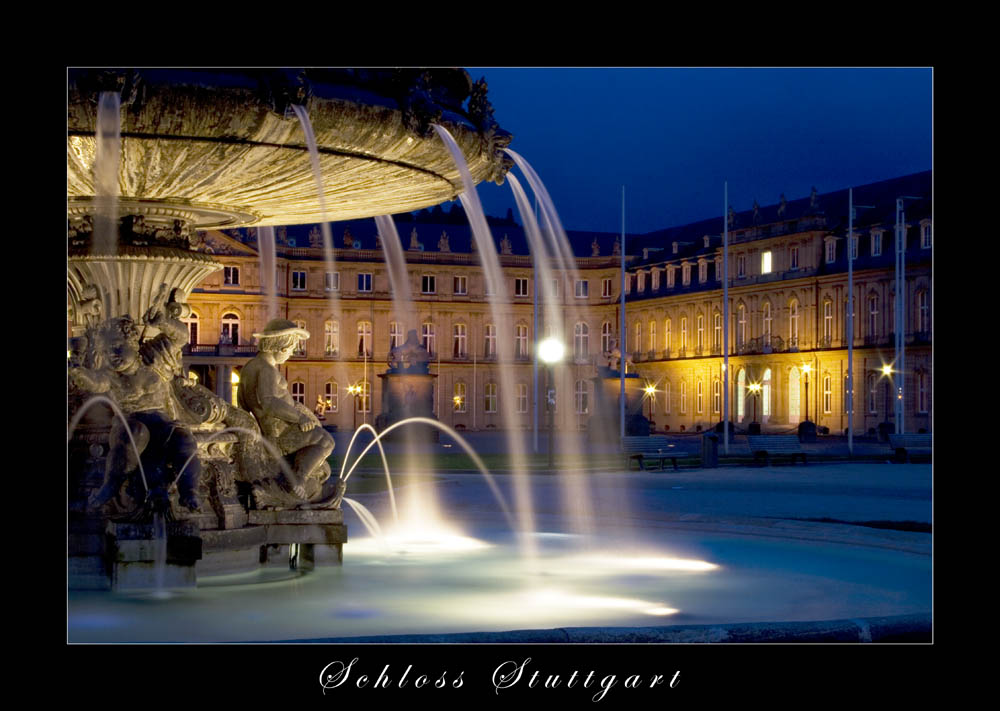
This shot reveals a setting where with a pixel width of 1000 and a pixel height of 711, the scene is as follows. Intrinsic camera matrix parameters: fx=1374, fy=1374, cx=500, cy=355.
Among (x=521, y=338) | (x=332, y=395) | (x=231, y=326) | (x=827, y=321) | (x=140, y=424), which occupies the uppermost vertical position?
(x=231, y=326)

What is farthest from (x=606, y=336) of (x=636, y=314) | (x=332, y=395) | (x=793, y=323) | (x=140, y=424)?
(x=140, y=424)

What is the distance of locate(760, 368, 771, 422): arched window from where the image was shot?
68.6 metres

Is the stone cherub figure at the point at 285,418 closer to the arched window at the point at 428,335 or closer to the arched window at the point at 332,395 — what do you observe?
the arched window at the point at 332,395

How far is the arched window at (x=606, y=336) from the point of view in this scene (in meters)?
84.6

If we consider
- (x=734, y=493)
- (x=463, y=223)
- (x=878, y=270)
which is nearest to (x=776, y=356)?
(x=878, y=270)

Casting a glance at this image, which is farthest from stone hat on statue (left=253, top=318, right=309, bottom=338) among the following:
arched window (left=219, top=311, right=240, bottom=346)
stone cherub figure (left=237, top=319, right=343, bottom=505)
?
arched window (left=219, top=311, right=240, bottom=346)

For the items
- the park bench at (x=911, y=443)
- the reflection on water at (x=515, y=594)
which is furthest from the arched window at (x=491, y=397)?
the reflection on water at (x=515, y=594)

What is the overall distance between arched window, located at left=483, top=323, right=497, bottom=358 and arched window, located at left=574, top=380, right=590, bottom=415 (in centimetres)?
606

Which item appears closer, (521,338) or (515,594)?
(515,594)

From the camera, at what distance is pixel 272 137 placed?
316 inches

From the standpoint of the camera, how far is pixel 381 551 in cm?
1091

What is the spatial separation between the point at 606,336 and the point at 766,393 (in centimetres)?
1765

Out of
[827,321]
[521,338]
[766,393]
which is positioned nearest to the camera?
[827,321]

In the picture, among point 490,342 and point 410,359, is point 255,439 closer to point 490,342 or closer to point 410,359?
point 410,359
